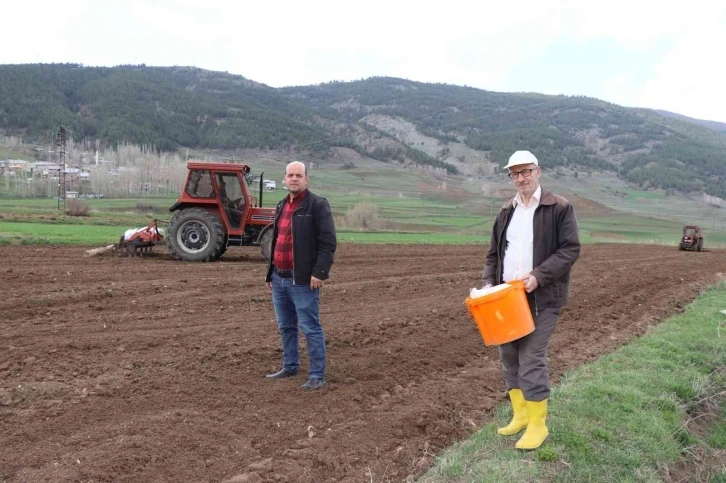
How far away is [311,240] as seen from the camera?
208 inches

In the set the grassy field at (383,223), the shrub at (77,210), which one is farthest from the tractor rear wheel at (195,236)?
the shrub at (77,210)

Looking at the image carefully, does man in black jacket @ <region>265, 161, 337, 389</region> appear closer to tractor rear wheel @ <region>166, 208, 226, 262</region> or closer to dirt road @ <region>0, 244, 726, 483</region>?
dirt road @ <region>0, 244, 726, 483</region>

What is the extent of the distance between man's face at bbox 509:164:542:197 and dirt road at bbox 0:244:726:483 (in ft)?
6.69

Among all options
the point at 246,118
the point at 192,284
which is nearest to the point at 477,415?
the point at 192,284

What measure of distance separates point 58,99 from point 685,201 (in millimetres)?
133231

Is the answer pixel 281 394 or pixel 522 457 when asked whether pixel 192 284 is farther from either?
pixel 522 457

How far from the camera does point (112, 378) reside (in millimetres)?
5348

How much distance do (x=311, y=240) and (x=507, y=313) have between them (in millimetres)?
2004

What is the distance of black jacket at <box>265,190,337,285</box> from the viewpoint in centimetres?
525

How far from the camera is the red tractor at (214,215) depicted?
43.9 feet

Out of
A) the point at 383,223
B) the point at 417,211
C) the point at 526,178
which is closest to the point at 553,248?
the point at 526,178

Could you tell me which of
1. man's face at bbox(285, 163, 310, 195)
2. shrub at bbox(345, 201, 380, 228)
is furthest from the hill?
man's face at bbox(285, 163, 310, 195)

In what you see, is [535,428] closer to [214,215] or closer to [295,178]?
[295,178]

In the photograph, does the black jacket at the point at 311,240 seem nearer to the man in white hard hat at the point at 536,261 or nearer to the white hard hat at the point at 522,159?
the man in white hard hat at the point at 536,261
